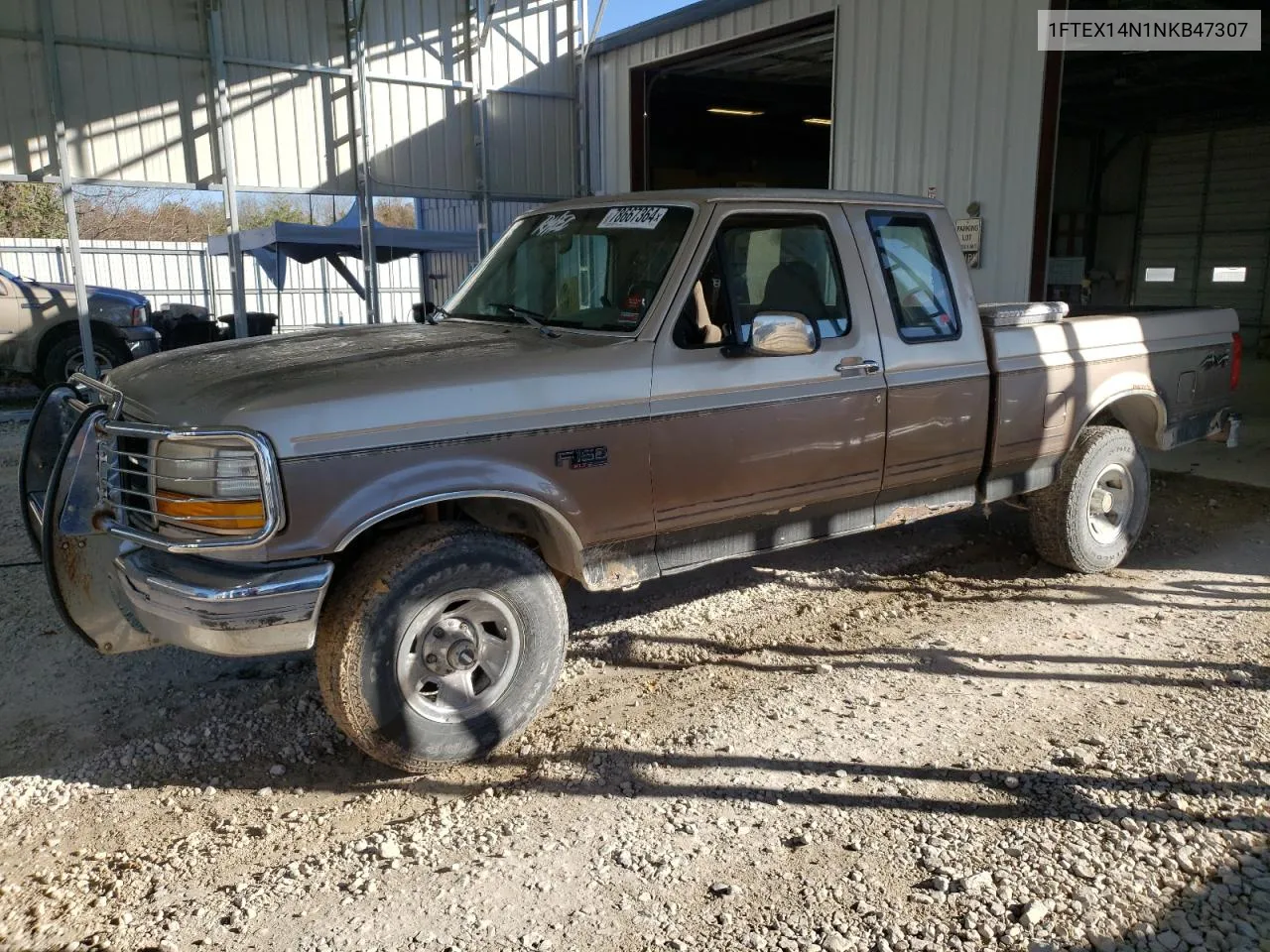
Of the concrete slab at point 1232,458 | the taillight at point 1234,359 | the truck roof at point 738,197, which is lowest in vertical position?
the concrete slab at point 1232,458

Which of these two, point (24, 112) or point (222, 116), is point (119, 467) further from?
point (222, 116)

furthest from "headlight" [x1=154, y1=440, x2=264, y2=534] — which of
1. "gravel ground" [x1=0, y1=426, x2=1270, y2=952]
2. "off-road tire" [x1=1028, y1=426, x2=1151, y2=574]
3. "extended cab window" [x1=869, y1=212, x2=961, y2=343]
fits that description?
"off-road tire" [x1=1028, y1=426, x2=1151, y2=574]

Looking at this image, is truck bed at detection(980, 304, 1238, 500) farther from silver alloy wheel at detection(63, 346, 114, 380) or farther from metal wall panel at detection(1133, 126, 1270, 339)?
metal wall panel at detection(1133, 126, 1270, 339)

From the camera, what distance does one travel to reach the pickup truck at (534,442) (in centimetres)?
329

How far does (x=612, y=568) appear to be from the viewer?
4059 millimetres

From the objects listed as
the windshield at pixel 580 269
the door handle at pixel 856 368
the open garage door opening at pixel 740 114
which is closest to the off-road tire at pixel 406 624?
the windshield at pixel 580 269

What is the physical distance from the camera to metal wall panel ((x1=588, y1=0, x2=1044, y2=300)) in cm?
821

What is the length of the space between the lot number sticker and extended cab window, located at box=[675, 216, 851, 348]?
32 cm

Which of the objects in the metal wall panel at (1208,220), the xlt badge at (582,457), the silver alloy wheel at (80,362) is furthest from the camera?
the metal wall panel at (1208,220)

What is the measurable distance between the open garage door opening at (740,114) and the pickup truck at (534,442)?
653cm

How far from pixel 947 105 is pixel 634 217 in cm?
562

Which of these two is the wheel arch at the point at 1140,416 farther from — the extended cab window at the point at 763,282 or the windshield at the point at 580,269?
the windshield at the point at 580,269

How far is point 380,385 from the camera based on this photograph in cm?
341

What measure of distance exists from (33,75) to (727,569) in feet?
30.3
